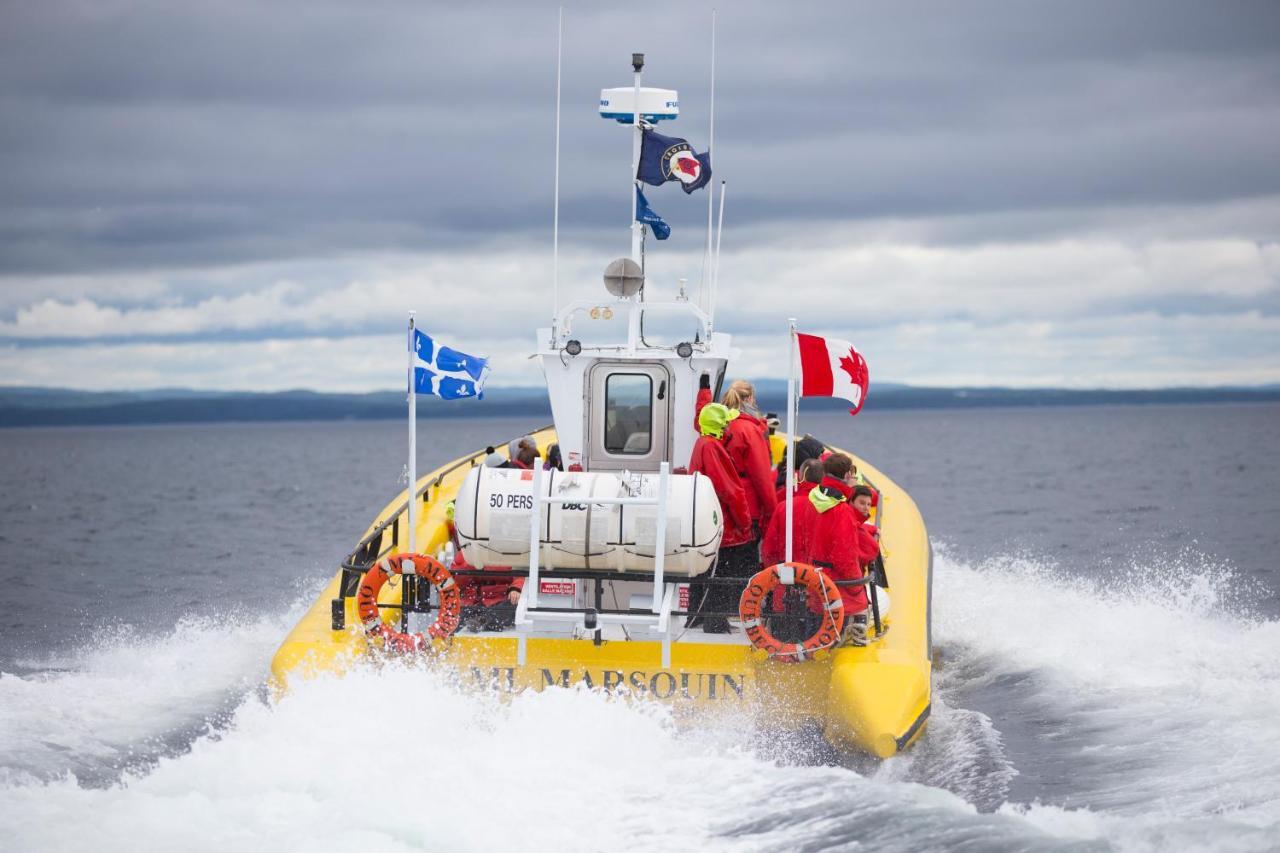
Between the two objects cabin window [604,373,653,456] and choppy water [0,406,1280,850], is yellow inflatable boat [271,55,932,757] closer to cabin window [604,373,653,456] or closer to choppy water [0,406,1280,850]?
choppy water [0,406,1280,850]

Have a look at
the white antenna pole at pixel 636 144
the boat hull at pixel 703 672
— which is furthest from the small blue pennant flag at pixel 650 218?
the boat hull at pixel 703 672

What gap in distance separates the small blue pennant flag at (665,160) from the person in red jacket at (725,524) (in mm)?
2124

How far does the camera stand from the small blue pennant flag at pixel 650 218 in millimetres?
10250

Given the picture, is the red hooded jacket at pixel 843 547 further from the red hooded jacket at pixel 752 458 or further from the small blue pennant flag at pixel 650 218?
the small blue pennant flag at pixel 650 218

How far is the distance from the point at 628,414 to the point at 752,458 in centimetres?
128

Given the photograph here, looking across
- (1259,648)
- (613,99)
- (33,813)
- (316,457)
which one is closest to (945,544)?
(1259,648)

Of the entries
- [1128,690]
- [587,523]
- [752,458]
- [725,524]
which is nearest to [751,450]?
[752,458]

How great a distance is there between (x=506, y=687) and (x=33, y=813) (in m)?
2.61

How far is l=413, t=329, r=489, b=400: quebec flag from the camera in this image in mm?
8930

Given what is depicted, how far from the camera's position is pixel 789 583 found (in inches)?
309

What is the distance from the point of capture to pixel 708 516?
7.82m

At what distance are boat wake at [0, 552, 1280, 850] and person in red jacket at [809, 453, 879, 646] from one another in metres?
0.86

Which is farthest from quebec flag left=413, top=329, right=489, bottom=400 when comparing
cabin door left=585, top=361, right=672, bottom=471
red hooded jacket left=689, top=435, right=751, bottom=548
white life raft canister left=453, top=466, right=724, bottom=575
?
red hooded jacket left=689, top=435, right=751, bottom=548

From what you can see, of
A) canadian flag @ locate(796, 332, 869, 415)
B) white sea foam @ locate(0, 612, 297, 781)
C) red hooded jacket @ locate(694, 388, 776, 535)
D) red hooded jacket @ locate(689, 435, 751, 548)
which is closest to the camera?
white sea foam @ locate(0, 612, 297, 781)
